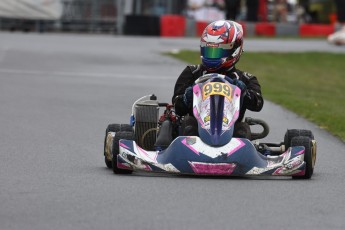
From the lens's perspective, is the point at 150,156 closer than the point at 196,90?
Yes

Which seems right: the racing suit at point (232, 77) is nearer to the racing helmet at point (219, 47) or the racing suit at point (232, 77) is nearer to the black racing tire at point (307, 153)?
the racing helmet at point (219, 47)

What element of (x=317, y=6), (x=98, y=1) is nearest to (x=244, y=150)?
(x=98, y=1)

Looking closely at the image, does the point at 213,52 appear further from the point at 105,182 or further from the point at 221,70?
the point at 105,182

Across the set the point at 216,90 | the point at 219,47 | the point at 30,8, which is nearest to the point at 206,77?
the point at 216,90

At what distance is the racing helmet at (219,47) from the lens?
9.98 metres

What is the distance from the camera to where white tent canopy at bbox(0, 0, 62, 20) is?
3397 cm

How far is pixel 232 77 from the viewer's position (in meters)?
10.1

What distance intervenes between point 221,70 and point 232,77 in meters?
0.11

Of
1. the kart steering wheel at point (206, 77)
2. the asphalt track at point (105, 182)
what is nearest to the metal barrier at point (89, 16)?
the asphalt track at point (105, 182)

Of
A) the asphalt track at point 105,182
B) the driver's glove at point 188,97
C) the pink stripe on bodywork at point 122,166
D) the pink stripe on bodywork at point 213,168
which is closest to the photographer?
the asphalt track at point 105,182

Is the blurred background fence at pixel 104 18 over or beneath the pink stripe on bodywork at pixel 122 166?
beneath

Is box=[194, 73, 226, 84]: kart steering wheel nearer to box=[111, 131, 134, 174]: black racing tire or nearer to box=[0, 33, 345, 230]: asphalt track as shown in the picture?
box=[111, 131, 134, 174]: black racing tire

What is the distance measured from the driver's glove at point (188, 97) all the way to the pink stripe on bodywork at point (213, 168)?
2.52 feet

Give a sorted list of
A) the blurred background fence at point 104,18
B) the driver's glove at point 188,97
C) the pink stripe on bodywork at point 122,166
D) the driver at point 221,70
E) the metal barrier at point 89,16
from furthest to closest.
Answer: the metal barrier at point 89,16 < the blurred background fence at point 104,18 < the driver at point 221,70 < the driver's glove at point 188,97 < the pink stripe on bodywork at point 122,166
